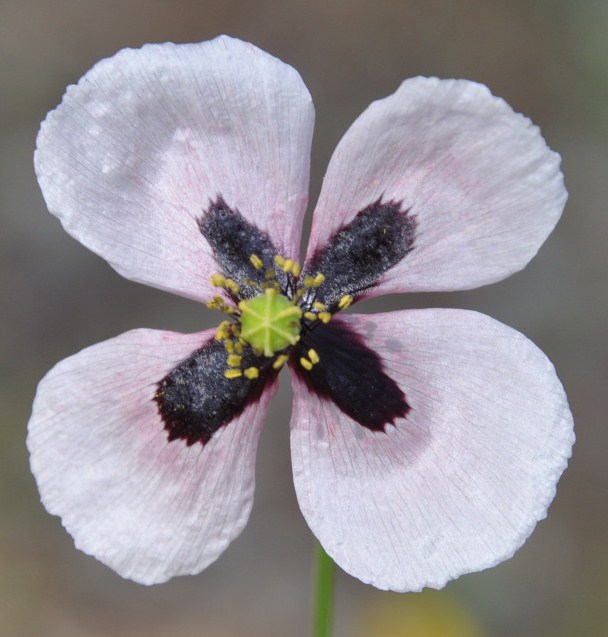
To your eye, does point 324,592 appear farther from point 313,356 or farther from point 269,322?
point 269,322

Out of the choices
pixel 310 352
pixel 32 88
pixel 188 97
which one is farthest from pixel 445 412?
pixel 32 88

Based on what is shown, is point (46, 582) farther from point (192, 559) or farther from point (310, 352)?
point (310, 352)

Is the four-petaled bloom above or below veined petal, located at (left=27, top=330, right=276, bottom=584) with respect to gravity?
above

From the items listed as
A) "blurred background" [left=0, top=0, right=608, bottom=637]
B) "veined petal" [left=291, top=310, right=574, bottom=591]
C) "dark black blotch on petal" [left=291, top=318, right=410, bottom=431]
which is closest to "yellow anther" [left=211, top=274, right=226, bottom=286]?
"dark black blotch on petal" [left=291, top=318, right=410, bottom=431]

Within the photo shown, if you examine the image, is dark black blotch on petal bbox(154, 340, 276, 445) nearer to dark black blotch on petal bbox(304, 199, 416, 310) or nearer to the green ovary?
the green ovary

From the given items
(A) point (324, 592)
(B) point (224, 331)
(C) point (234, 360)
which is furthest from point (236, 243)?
(A) point (324, 592)

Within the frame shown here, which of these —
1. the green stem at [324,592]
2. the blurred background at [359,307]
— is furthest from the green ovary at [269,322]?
the blurred background at [359,307]

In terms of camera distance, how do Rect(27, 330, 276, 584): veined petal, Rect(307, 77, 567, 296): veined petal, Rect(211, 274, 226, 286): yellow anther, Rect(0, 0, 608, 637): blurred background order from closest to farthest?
1. Rect(307, 77, 567, 296): veined petal
2. Rect(27, 330, 276, 584): veined petal
3. Rect(211, 274, 226, 286): yellow anther
4. Rect(0, 0, 608, 637): blurred background
